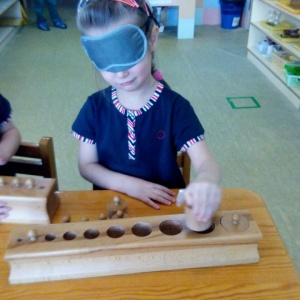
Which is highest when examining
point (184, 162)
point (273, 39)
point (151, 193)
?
point (151, 193)

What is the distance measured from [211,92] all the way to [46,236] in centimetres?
238

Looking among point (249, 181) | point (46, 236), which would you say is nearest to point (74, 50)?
point (249, 181)

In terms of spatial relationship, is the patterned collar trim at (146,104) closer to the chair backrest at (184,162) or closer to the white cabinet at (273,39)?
the chair backrest at (184,162)

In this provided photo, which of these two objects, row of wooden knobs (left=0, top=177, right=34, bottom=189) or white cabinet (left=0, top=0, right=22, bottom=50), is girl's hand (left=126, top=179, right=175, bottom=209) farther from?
white cabinet (left=0, top=0, right=22, bottom=50)

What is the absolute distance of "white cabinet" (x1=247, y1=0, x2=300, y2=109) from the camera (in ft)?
8.87

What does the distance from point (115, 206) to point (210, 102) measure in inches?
81.7

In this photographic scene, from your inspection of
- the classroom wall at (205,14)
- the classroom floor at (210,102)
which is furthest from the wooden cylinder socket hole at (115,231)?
the classroom wall at (205,14)

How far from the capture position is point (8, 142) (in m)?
1.04

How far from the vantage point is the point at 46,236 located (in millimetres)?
650

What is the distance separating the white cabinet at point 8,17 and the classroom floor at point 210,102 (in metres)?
0.09

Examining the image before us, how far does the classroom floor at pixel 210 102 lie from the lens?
1928mm

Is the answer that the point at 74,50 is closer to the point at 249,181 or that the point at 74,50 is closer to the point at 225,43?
the point at 225,43

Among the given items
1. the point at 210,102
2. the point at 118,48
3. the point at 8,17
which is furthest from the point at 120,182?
the point at 8,17

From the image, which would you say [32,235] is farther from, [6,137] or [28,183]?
[6,137]
